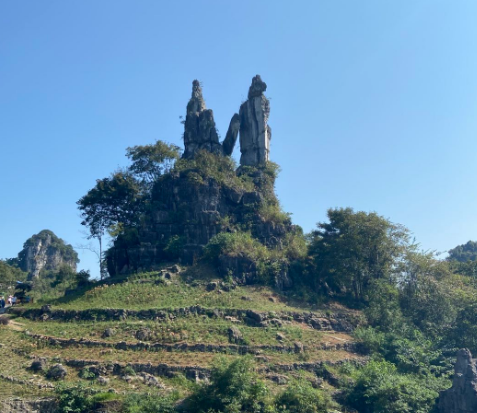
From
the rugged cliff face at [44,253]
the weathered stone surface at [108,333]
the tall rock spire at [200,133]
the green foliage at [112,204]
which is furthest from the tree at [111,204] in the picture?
the rugged cliff face at [44,253]

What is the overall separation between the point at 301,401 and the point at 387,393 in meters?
5.30

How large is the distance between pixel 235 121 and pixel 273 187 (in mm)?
8457

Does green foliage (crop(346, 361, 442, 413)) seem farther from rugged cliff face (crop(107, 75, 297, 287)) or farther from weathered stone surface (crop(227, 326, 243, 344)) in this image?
rugged cliff face (crop(107, 75, 297, 287))

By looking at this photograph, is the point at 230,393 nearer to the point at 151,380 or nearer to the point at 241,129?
the point at 151,380

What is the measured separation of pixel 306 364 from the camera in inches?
1132

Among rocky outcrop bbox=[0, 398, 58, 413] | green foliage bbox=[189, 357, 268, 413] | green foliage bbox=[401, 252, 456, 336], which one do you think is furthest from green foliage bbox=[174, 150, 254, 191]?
rocky outcrop bbox=[0, 398, 58, 413]

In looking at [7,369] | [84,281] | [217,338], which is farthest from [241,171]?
[7,369]

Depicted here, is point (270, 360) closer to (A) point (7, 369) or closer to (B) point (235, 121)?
(A) point (7, 369)

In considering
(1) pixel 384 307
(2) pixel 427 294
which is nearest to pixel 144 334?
(1) pixel 384 307

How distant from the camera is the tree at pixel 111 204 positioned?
44.2m

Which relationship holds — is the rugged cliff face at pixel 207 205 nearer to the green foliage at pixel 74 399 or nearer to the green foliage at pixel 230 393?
the green foliage at pixel 230 393

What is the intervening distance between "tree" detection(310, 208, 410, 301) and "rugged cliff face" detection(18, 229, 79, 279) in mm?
59627

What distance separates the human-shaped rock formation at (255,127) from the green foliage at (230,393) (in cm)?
2897

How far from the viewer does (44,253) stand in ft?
303
